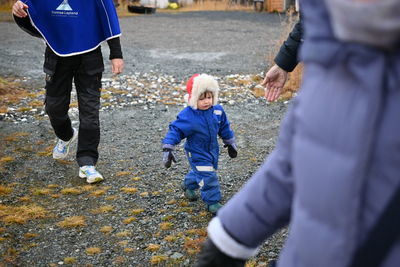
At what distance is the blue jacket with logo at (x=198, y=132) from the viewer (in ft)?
12.0

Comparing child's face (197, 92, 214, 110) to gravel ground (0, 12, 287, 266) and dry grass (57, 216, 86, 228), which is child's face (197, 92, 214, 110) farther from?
dry grass (57, 216, 86, 228)

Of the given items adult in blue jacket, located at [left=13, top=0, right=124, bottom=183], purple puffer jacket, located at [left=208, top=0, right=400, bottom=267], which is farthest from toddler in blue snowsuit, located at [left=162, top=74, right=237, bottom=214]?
purple puffer jacket, located at [left=208, top=0, right=400, bottom=267]

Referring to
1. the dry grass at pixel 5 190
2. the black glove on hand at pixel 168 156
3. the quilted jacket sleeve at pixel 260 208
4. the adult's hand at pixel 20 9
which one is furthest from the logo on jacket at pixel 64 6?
the quilted jacket sleeve at pixel 260 208

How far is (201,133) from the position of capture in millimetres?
3676

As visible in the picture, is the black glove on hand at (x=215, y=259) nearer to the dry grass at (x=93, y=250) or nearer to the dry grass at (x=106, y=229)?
the dry grass at (x=93, y=250)

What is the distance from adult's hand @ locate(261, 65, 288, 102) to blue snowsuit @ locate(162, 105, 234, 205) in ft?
2.54

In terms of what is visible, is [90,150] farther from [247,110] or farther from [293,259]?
[293,259]

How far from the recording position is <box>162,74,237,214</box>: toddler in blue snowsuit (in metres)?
3.64

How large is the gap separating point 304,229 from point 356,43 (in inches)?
16.9

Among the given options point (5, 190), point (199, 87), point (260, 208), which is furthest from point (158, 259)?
point (260, 208)

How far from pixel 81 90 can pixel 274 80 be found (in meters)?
1.95

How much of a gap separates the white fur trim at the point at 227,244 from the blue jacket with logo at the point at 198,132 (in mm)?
2185

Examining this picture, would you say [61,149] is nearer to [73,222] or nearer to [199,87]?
[73,222]

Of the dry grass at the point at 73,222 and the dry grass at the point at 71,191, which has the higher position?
the dry grass at the point at 73,222
